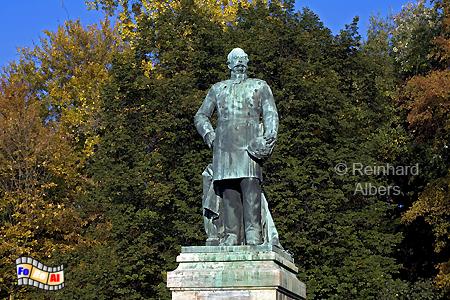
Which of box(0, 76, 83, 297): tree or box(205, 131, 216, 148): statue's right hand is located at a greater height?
box(0, 76, 83, 297): tree

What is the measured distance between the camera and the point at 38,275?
3012cm

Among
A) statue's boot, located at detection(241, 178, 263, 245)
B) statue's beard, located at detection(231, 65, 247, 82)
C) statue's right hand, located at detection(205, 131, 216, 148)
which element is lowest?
statue's boot, located at detection(241, 178, 263, 245)

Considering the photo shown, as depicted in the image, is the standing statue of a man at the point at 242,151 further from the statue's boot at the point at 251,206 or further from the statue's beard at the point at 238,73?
the statue's beard at the point at 238,73

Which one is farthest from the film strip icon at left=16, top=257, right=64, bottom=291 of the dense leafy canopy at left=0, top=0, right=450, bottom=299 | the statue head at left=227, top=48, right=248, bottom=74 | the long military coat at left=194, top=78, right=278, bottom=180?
the long military coat at left=194, top=78, right=278, bottom=180

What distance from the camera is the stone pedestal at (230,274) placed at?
372 inches

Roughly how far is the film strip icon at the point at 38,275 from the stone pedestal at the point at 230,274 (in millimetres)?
20289

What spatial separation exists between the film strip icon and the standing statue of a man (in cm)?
1987

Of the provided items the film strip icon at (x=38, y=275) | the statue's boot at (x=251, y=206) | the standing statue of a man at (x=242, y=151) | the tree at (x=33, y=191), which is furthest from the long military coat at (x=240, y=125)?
the tree at (x=33, y=191)

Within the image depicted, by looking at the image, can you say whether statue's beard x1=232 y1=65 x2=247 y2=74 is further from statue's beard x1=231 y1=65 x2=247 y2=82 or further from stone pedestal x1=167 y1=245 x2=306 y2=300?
stone pedestal x1=167 y1=245 x2=306 y2=300

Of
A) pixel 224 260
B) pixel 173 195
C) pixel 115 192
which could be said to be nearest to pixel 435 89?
pixel 173 195

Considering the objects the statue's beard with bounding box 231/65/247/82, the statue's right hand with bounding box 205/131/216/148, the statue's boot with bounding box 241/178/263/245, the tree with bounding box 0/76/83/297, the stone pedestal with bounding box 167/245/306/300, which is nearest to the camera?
the stone pedestal with bounding box 167/245/306/300

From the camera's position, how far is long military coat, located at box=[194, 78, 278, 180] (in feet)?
34.0

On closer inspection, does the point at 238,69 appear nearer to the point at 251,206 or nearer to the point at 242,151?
the point at 242,151

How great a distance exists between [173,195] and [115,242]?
2781 millimetres
